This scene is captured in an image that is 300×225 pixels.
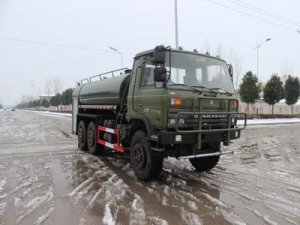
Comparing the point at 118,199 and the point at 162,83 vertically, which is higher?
the point at 162,83

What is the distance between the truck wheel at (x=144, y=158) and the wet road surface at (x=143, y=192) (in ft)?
0.77

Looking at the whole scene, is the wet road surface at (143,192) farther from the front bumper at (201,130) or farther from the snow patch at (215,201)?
the front bumper at (201,130)

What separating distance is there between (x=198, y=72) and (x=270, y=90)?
34738 millimetres

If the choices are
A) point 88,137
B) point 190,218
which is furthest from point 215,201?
point 88,137

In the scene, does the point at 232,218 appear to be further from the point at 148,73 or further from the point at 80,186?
the point at 148,73

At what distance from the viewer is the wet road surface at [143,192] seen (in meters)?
5.26

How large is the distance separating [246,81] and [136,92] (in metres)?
31.7

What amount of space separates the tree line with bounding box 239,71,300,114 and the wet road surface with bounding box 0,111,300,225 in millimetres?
27715

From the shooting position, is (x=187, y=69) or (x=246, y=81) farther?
(x=246, y=81)

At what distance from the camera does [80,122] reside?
41.8 ft

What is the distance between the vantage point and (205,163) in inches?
341

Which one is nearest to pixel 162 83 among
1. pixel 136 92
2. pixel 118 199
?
pixel 136 92

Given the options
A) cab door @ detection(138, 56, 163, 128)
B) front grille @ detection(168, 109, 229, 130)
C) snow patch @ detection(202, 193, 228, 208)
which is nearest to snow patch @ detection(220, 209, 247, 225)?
snow patch @ detection(202, 193, 228, 208)

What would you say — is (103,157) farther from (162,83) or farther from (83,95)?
(162,83)
